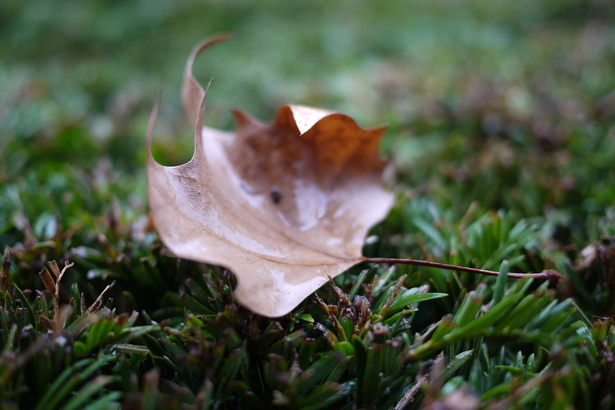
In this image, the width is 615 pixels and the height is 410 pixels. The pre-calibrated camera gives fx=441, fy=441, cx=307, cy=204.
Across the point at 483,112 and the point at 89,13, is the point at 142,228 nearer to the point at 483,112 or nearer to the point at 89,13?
the point at 483,112

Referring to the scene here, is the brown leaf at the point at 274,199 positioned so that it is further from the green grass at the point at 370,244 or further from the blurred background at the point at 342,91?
the blurred background at the point at 342,91

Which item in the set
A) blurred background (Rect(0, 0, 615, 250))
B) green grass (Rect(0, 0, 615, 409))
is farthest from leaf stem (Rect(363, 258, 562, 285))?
blurred background (Rect(0, 0, 615, 250))

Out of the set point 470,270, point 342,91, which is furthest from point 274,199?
point 342,91

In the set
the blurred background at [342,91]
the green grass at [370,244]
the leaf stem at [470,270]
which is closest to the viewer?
the green grass at [370,244]

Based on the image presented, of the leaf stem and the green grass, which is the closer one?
the green grass

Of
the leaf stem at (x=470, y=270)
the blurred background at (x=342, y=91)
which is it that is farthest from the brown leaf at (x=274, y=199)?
the blurred background at (x=342, y=91)

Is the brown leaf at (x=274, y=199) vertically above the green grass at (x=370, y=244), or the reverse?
the brown leaf at (x=274, y=199)

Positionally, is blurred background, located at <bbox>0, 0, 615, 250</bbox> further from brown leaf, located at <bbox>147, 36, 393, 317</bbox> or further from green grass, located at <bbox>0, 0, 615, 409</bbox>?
brown leaf, located at <bbox>147, 36, 393, 317</bbox>

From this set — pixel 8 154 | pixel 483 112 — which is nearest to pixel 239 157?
pixel 8 154
